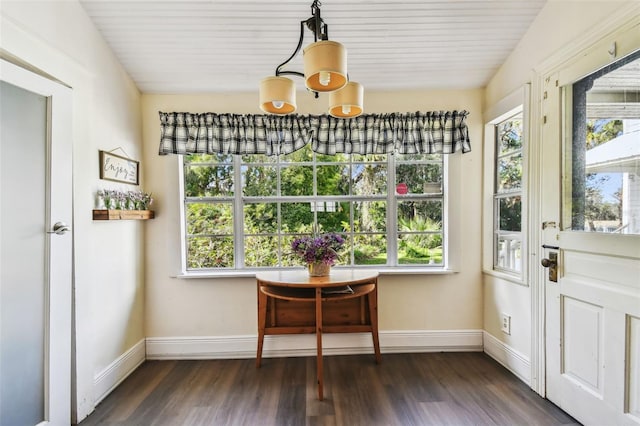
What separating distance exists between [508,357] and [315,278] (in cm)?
161

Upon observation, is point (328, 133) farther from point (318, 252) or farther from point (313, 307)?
point (313, 307)

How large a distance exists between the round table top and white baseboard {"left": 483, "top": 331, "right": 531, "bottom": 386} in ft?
3.86

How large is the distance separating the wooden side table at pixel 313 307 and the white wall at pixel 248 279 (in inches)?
10.2

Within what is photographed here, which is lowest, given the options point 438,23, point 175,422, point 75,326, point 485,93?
point 175,422

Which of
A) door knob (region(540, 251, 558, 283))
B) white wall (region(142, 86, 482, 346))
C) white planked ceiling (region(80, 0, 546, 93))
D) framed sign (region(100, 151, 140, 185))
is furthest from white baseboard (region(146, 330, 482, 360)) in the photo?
white planked ceiling (region(80, 0, 546, 93))

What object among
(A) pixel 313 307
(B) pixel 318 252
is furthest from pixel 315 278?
(A) pixel 313 307

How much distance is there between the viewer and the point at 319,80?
3.90 ft

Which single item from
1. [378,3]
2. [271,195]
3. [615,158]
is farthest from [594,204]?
[271,195]

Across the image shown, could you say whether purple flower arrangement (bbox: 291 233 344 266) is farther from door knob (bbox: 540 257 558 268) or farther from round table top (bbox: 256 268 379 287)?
door knob (bbox: 540 257 558 268)

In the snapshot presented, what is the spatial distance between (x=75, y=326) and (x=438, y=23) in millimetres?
3049

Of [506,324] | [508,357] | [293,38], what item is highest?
[293,38]

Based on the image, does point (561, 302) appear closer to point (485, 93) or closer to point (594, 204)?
point (594, 204)

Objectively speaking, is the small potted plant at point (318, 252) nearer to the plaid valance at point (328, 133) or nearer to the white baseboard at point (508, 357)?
the plaid valance at point (328, 133)

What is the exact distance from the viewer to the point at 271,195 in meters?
2.59
